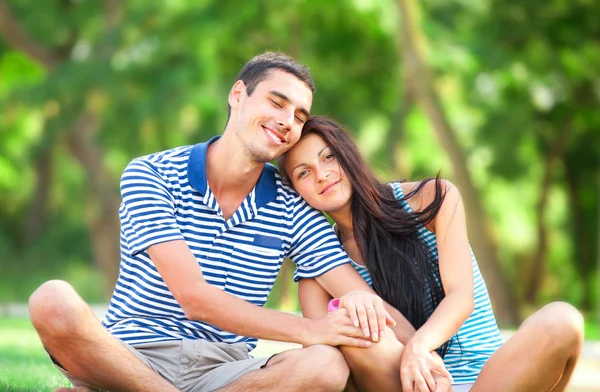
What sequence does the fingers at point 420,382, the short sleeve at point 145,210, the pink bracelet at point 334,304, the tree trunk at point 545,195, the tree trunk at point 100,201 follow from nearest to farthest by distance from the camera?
the fingers at point 420,382 < the short sleeve at point 145,210 < the pink bracelet at point 334,304 < the tree trunk at point 100,201 < the tree trunk at point 545,195

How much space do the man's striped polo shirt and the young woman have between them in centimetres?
15

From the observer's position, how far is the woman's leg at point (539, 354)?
378 cm

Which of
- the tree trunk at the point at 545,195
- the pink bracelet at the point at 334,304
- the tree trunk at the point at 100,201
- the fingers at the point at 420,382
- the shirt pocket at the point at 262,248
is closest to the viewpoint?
the fingers at the point at 420,382

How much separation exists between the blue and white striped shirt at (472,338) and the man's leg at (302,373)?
0.60 meters

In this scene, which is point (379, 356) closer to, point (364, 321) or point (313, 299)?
point (364, 321)

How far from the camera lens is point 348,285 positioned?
422 centimetres

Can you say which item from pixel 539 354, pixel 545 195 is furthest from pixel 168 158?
pixel 545 195

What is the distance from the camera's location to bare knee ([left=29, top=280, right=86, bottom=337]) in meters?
3.64

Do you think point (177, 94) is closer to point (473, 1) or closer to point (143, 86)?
point (143, 86)

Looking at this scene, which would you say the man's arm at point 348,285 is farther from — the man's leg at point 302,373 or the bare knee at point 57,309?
the bare knee at point 57,309

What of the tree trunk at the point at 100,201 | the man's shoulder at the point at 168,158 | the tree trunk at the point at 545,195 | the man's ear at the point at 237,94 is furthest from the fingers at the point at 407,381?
the tree trunk at the point at 545,195

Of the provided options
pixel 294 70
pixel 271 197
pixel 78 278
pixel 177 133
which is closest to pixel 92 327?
pixel 271 197

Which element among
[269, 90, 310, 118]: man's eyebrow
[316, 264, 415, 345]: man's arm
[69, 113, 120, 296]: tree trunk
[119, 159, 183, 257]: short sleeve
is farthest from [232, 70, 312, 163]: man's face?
[69, 113, 120, 296]: tree trunk

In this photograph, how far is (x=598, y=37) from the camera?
18078mm
